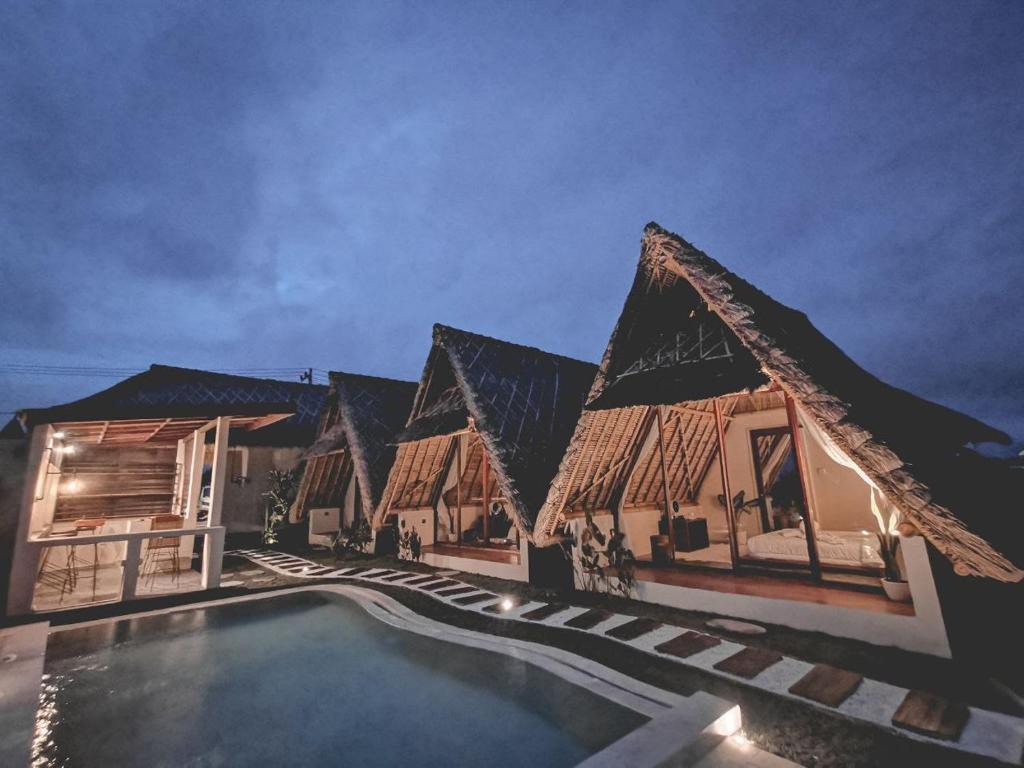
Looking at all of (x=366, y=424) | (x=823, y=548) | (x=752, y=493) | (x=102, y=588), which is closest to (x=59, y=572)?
(x=102, y=588)

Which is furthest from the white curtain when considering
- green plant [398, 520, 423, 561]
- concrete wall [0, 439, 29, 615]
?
concrete wall [0, 439, 29, 615]

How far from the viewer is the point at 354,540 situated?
12.1 meters

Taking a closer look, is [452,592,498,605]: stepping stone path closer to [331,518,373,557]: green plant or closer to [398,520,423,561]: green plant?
[398,520,423,561]: green plant

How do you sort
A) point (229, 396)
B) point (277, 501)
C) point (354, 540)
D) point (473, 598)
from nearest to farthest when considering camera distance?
point (473, 598)
point (354, 540)
point (277, 501)
point (229, 396)

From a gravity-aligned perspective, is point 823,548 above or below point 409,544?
above

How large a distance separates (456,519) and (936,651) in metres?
8.83

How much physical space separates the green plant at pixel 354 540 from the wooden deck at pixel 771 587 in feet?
25.6

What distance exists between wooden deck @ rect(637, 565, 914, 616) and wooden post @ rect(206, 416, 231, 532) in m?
7.75

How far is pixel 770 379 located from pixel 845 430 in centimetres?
107

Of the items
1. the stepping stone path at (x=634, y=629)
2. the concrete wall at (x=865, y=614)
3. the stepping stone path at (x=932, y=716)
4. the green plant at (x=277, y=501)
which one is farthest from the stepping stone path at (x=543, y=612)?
the green plant at (x=277, y=501)

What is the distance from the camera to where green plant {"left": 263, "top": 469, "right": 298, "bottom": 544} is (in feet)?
45.0

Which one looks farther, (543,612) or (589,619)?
(543,612)

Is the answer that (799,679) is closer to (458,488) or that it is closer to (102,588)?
(458,488)

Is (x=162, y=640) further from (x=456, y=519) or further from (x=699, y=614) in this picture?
(x=699, y=614)
